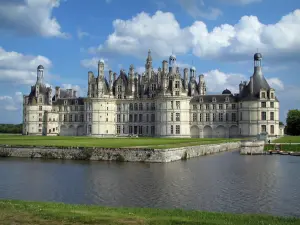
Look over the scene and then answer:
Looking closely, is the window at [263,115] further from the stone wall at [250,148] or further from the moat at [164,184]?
the moat at [164,184]

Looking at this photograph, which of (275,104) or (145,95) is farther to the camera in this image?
(145,95)

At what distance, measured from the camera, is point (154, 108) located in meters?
78.4

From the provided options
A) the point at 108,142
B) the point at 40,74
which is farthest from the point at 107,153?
the point at 40,74

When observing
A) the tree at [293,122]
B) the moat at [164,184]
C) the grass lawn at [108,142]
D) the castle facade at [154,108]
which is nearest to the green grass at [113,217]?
the moat at [164,184]

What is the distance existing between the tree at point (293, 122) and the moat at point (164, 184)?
158 ft

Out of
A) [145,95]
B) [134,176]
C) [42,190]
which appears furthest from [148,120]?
[42,190]

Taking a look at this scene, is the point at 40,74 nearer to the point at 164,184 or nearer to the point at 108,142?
the point at 108,142

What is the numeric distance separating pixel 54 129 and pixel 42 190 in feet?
211

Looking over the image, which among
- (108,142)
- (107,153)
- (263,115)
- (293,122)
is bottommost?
(107,153)

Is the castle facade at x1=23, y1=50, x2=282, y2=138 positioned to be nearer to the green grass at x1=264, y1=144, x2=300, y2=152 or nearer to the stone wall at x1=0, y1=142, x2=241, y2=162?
the green grass at x1=264, y1=144, x2=300, y2=152

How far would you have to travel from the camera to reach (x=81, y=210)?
14.7 metres

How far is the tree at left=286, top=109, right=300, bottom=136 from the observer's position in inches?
3201

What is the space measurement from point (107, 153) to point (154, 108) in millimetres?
40837

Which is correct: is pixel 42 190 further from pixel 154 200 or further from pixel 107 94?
pixel 107 94
